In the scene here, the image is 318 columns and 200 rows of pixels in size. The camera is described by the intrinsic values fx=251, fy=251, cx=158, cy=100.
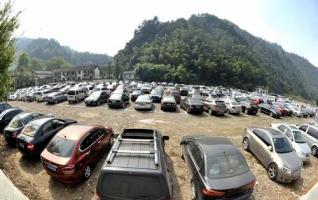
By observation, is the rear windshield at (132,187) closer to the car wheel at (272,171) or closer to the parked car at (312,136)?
the car wheel at (272,171)

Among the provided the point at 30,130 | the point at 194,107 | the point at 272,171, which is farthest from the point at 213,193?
the point at 194,107

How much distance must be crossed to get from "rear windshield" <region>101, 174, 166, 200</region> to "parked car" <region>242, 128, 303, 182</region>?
22.0 ft

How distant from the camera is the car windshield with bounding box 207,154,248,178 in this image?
775 centimetres

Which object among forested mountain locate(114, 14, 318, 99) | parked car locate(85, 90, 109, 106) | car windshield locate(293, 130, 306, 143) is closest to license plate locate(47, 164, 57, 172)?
car windshield locate(293, 130, 306, 143)

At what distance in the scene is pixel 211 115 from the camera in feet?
79.3

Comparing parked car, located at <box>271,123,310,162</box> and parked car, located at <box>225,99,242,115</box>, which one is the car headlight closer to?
parked car, located at <box>271,123,310,162</box>

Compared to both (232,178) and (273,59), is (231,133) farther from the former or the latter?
(273,59)

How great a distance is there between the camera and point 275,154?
427 inches

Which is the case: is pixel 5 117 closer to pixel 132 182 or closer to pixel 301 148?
pixel 132 182

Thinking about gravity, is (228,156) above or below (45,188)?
above

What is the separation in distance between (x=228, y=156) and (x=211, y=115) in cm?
1604

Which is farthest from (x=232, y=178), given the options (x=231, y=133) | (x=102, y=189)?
(x=231, y=133)

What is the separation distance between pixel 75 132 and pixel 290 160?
8.90 m

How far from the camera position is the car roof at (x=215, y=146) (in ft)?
27.9
